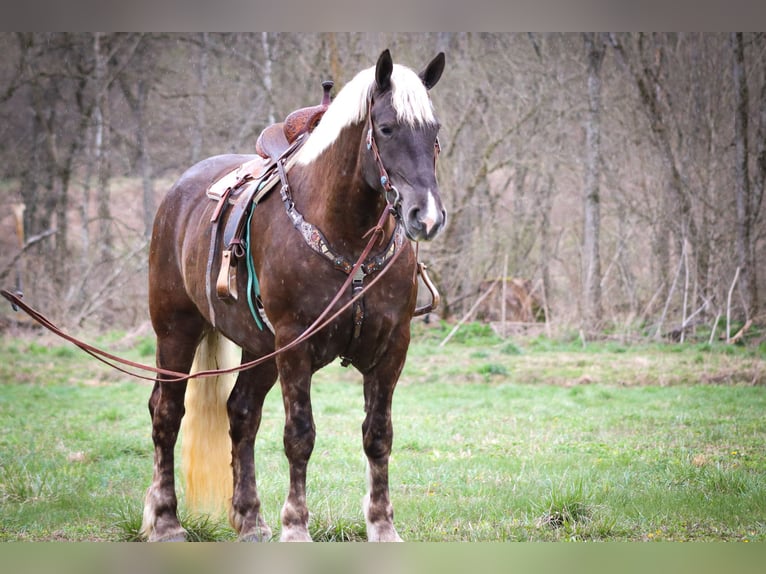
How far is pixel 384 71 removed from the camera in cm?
334

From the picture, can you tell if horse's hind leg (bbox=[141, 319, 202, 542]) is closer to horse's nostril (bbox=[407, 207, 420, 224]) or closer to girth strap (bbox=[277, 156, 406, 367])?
girth strap (bbox=[277, 156, 406, 367])

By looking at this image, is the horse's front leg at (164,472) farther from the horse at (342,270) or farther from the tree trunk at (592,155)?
the tree trunk at (592,155)

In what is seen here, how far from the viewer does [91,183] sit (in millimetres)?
14344

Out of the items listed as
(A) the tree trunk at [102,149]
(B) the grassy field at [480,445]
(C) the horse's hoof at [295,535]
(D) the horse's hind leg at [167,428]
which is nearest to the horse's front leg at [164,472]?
(D) the horse's hind leg at [167,428]

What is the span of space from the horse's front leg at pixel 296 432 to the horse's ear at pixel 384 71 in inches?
45.0

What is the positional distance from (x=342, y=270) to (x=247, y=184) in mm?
928

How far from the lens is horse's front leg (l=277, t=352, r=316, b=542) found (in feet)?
11.7

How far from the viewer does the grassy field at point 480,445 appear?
171 inches

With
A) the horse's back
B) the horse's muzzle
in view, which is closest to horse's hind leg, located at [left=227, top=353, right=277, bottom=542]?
the horse's back

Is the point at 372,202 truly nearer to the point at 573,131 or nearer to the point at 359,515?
the point at 359,515

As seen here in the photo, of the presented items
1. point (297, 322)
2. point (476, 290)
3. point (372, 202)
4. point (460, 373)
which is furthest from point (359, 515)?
point (476, 290)

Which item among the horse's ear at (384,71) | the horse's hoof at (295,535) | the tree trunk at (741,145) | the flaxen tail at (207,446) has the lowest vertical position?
the horse's hoof at (295,535)

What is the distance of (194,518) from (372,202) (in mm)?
1983

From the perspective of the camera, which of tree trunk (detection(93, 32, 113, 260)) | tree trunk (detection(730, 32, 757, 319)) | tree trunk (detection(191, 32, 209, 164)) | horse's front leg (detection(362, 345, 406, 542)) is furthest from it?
tree trunk (detection(93, 32, 113, 260))
